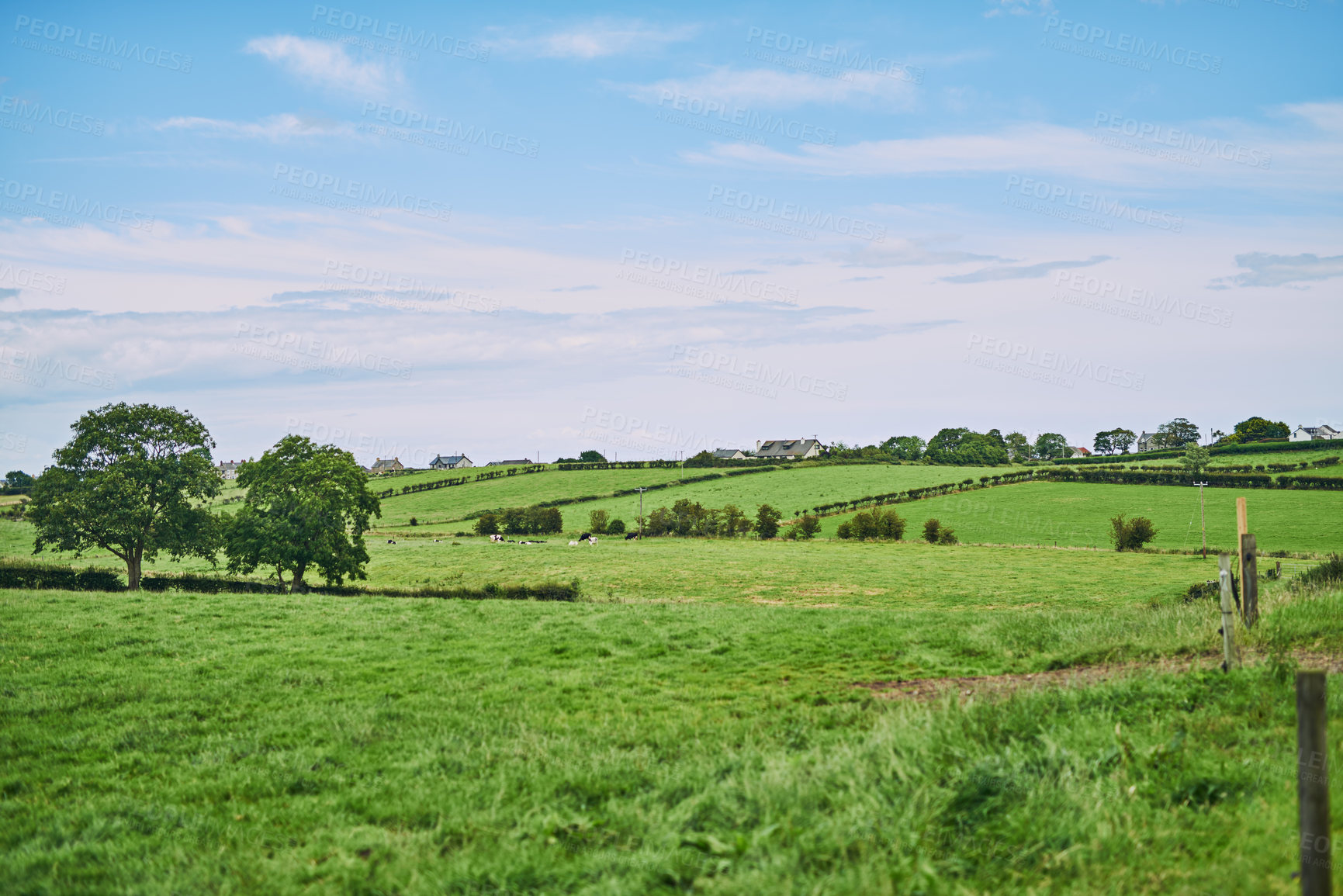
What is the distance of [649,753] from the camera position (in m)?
8.88

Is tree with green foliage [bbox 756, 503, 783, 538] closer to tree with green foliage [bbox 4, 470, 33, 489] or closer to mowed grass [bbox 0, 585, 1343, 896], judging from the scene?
mowed grass [bbox 0, 585, 1343, 896]

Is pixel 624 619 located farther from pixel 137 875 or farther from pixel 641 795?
pixel 137 875

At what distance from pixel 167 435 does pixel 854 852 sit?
4325cm

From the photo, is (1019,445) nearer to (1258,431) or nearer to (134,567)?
(1258,431)

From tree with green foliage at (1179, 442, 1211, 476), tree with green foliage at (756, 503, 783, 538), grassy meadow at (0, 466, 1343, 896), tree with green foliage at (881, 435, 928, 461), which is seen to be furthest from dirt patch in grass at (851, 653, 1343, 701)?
tree with green foliage at (881, 435, 928, 461)

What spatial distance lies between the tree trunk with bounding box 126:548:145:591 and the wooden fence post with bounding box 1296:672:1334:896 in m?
44.0

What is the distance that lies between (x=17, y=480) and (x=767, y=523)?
4399 inches

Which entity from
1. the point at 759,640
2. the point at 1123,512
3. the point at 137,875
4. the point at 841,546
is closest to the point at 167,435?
the point at 759,640

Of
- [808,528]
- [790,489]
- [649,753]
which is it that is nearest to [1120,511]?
[808,528]

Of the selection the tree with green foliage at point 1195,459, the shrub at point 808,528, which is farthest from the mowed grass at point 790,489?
the tree with green foliage at point 1195,459

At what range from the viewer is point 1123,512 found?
77500mm

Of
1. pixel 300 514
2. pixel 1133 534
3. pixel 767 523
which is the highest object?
pixel 300 514

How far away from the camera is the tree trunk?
37.3 meters

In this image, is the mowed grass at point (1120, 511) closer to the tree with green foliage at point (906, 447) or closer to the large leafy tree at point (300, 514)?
the large leafy tree at point (300, 514)
